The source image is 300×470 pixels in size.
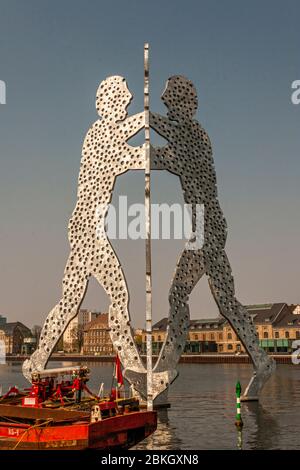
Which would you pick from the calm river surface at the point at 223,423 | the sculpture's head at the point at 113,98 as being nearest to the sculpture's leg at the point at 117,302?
the calm river surface at the point at 223,423

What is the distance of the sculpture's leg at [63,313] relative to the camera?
30.8m

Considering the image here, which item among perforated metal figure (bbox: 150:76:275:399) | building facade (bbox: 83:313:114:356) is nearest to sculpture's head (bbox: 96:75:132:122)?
perforated metal figure (bbox: 150:76:275:399)

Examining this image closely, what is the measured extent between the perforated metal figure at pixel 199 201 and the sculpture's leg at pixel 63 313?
202 inches

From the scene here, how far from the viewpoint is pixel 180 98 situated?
3203 centimetres

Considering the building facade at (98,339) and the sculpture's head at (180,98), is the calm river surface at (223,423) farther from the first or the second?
the building facade at (98,339)

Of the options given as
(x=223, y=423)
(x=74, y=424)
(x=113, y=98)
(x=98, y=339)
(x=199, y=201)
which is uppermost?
(x=113, y=98)

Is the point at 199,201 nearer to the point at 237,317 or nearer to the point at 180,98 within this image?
the point at 180,98

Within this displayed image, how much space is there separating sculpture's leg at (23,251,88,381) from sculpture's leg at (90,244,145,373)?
1.43m

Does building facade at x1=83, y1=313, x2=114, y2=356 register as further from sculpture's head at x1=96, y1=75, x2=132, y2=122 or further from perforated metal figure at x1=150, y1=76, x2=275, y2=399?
sculpture's head at x1=96, y1=75, x2=132, y2=122

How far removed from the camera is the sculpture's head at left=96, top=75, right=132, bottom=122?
31.3 metres

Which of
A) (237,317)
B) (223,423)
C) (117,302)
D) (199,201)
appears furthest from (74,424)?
(199,201)

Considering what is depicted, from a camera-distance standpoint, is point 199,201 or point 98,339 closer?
point 199,201

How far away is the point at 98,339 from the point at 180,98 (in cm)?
9900
